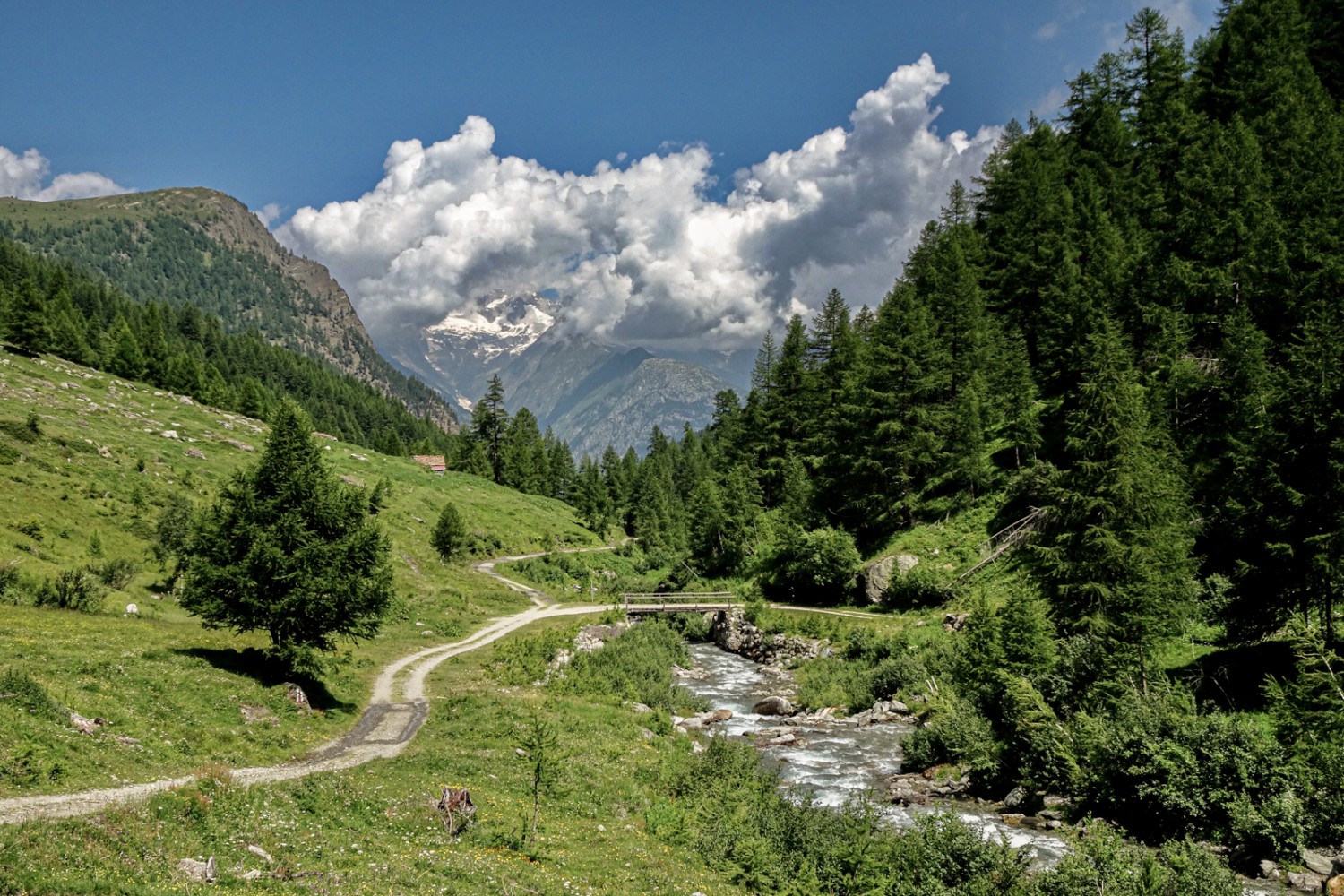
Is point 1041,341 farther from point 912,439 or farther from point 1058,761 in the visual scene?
point 1058,761

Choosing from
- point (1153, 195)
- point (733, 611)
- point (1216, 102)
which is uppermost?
point (1216, 102)

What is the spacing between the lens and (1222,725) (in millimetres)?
18516

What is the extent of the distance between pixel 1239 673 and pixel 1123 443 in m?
9.58

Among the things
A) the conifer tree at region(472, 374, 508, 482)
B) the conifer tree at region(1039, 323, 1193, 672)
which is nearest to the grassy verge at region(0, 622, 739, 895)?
the conifer tree at region(1039, 323, 1193, 672)

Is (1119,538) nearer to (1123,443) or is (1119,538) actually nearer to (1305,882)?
(1123,443)

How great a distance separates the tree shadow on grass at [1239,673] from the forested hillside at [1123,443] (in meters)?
0.23

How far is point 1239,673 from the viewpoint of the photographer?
81.9ft

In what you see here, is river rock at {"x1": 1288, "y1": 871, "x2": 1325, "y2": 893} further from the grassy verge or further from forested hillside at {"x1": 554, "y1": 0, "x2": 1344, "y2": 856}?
the grassy verge

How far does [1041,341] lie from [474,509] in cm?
7203

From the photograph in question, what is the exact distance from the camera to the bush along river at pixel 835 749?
21.2m

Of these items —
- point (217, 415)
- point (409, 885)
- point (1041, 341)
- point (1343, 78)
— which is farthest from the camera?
point (217, 415)

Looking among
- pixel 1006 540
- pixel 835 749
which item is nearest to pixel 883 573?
Answer: pixel 1006 540

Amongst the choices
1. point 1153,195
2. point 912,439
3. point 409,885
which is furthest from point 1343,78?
point 409,885

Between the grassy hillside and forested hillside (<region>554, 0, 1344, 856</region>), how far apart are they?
25.2 meters
